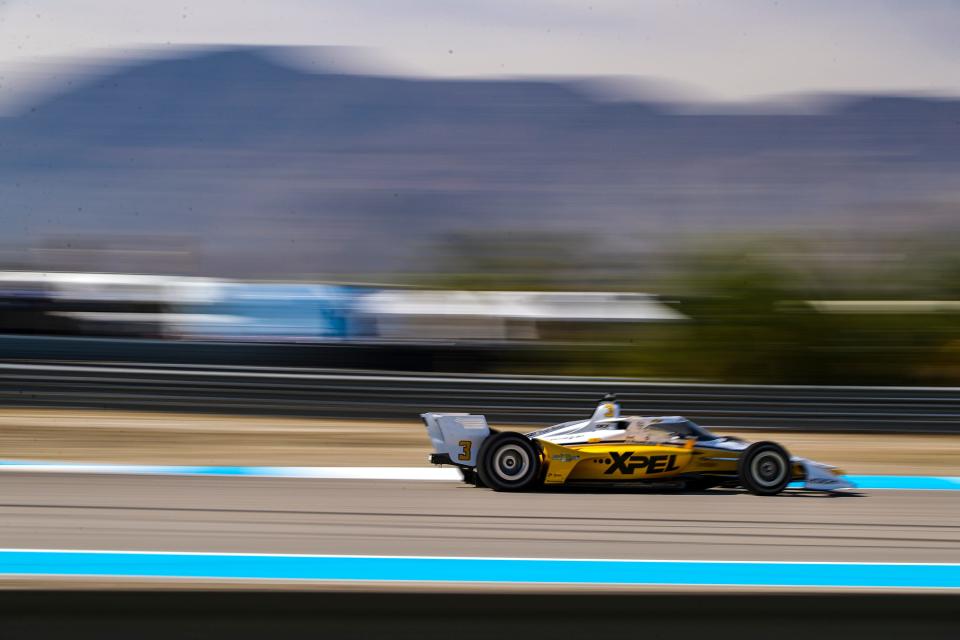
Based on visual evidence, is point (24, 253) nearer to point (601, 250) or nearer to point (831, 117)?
point (601, 250)

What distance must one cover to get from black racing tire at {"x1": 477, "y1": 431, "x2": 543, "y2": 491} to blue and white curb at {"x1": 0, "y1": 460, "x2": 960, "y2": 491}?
3.84 ft

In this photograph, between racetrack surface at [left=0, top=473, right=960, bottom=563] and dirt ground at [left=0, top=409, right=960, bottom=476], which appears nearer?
racetrack surface at [left=0, top=473, right=960, bottom=563]

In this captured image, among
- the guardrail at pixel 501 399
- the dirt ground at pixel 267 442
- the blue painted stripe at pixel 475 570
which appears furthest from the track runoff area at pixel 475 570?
the guardrail at pixel 501 399

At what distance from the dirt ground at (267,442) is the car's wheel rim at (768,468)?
332cm

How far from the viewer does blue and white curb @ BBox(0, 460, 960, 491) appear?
28.2ft

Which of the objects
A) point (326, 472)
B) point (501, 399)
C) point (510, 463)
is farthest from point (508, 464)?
point (501, 399)

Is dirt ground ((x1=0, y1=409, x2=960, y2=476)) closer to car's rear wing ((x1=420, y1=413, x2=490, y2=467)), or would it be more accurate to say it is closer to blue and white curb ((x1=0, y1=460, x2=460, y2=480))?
blue and white curb ((x1=0, y1=460, x2=460, y2=480))

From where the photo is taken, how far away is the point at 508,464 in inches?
290

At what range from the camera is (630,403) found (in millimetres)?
13867

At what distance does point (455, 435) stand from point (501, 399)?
6.81 m

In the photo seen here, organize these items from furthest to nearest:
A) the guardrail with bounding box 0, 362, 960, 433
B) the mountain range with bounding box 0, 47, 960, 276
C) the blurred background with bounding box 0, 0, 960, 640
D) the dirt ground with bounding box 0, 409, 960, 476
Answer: the mountain range with bounding box 0, 47, 960, 276 → the guardrail with bounding box 0, 362, 960, 433 → the dirt ground with bounding box 0, 409, 960, 476 → the blurred background with bounding box 0, 0, 960, 640

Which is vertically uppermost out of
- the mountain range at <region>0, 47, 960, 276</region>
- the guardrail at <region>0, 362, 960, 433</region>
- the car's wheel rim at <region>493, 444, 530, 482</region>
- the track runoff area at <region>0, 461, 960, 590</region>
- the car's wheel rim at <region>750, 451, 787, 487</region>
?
the mountain range at <region>0, 47, 960, 276</region>

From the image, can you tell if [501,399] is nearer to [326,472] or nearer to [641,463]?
[326,472]

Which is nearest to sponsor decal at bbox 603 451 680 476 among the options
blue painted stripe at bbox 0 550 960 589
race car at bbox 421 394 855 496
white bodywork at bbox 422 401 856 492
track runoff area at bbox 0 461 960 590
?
race car at bbox 421 394 855 496
